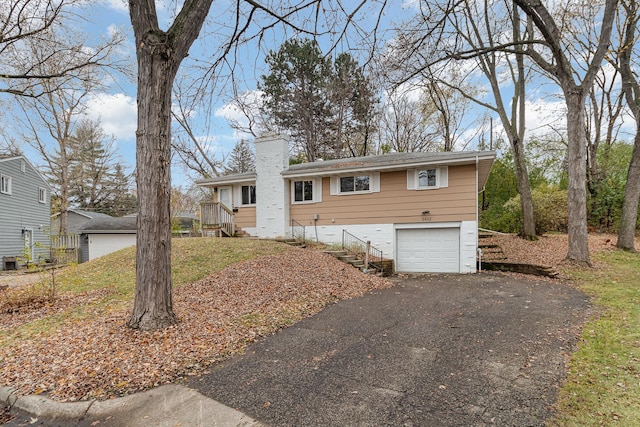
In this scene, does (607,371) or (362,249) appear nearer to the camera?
(607,371)

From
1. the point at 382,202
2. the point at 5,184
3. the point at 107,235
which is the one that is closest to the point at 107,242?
the point at 107,235

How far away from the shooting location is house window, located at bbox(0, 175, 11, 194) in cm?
1664

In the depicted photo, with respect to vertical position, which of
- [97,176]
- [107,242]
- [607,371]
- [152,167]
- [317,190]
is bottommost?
[107,242]

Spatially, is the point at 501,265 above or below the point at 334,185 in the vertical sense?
below

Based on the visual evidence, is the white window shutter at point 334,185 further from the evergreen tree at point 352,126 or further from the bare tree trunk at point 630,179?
the bare tree trunk at point 630,179

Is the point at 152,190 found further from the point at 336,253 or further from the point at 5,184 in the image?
the point at 5,184

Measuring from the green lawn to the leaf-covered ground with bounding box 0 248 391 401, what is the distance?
3.72 m

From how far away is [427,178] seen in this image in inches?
458

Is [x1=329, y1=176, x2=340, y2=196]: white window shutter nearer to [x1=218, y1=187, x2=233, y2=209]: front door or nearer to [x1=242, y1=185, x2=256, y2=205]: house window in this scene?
[x1=242, y1=185, x2=256, y2=205]: house window

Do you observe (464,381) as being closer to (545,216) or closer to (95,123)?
(545,216)

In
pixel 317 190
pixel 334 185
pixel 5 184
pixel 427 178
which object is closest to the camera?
pixel 427 178

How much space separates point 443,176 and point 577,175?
376 centimetres

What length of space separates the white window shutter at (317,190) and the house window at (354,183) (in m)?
0.94

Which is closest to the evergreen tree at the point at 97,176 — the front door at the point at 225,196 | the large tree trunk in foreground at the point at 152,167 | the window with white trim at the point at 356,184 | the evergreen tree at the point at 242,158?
the evergreen tree at the point at 242,158
